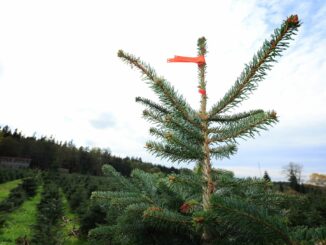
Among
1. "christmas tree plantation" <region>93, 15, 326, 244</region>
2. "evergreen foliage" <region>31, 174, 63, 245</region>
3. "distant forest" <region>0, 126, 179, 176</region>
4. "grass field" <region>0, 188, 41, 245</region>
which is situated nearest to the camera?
"christmas tree plantation" <region>93, 15, 326, 244</region>

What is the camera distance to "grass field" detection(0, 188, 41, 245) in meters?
11.7

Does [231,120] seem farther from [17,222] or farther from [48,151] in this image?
[48,151]

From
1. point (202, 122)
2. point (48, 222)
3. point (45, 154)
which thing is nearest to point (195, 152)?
point (202, 122)

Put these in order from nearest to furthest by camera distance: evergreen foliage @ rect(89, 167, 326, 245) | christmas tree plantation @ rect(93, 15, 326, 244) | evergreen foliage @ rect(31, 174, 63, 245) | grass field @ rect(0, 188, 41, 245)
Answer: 1. evergreen foliage @ rect(89, 167, 326, 245)
2. christmas tree plantation @ rect(93, 15, 326, 244)
3. evergreen foliage @ rect(31, 174, 63, 245)
4. grass field @ rect(0, 188, 41, 245)

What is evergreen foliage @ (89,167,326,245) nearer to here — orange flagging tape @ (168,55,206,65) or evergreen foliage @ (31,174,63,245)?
orange flagging tape @ (168,55,206,65)

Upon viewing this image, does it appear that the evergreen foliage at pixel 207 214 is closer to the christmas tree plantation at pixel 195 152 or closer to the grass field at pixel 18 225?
the christmas tree plantation at pixel 195 152

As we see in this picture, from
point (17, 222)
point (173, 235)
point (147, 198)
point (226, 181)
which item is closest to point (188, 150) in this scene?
point (226, 181)

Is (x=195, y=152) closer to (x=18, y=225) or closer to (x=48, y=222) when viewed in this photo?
(x=48, y=222)

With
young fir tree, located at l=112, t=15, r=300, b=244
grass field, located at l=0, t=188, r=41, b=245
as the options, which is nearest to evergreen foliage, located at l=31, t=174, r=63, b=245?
grass field, located at l=0, t=188, r=41, b=245

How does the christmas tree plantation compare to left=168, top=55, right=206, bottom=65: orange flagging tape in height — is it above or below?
below

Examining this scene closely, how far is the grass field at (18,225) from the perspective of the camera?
11732mm

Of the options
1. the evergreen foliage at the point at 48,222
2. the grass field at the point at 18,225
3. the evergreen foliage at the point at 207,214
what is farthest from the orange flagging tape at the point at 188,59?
the grass field at the point at 18,225

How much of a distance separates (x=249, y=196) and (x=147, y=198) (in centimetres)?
78

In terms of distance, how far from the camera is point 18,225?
1409cm
